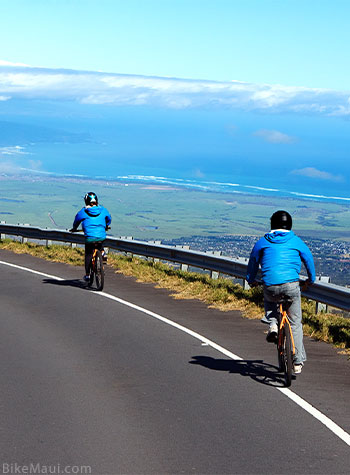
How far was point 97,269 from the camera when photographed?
687 inches

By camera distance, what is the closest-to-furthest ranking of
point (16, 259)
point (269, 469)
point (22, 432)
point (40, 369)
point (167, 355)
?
point (269, 469), point (22, 432), point (40, 369), point (167, 355), point (16, 259)

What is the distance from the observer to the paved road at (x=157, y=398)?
6762 mm

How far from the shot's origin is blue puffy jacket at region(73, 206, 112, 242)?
17453 mm

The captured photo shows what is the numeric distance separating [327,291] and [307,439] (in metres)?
6.27

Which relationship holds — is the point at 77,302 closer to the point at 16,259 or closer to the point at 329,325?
the point at 329,325

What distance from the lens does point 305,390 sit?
923 centimetres

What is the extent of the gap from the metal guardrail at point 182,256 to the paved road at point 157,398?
1066 mm

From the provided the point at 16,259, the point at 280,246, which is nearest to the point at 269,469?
the point at 280,246

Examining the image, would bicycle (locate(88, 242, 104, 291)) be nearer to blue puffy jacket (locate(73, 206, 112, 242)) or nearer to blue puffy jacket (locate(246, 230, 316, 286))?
blue puffy jacket (locate(73, 206, 112, 242))

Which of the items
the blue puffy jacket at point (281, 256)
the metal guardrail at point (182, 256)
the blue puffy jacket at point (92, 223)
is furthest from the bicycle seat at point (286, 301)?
the blue puffy jacket at point (92, 223)

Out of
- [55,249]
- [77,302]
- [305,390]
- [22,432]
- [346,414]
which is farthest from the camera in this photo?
[55,249]

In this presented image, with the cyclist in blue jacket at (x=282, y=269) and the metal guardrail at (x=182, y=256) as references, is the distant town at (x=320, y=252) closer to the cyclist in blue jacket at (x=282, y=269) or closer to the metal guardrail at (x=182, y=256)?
the metal guardrail at (x=182, y=256)

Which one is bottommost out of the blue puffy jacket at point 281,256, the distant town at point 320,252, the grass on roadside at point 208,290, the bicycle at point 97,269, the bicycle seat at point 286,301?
the distant town at point 320,252

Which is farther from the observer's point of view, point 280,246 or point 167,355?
point 167,355
